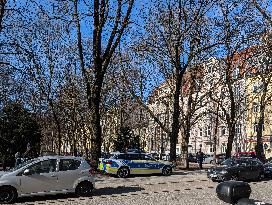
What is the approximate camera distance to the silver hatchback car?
14.9 meters

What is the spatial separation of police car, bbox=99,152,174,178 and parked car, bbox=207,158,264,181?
4290 millimetres

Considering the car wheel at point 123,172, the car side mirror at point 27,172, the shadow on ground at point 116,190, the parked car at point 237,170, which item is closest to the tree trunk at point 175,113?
the car wheel at point 123,172

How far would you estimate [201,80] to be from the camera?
3709cm

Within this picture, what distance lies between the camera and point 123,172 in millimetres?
25094

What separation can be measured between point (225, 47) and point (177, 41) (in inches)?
246

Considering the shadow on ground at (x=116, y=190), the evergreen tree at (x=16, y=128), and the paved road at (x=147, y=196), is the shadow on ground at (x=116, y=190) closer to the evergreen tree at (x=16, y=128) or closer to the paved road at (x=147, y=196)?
the paved road at (x=147, y=196)

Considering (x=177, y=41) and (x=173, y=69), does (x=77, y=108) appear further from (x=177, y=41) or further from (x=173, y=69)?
(x=177, y=41)

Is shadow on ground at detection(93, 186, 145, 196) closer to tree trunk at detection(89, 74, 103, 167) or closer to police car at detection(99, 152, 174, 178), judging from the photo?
police car at detection(99, 152, 174, 178)

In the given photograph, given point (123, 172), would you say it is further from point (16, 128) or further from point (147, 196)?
point (16, 128)

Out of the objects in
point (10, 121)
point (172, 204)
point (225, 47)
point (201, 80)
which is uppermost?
point (225, 47)

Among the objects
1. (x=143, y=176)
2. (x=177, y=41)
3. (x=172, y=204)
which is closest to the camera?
(x=172, y=204)

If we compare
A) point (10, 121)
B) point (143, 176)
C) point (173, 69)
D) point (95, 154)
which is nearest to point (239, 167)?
point (143, 176)

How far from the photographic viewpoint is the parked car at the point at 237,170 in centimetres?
2236

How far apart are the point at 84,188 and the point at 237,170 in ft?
32.4
